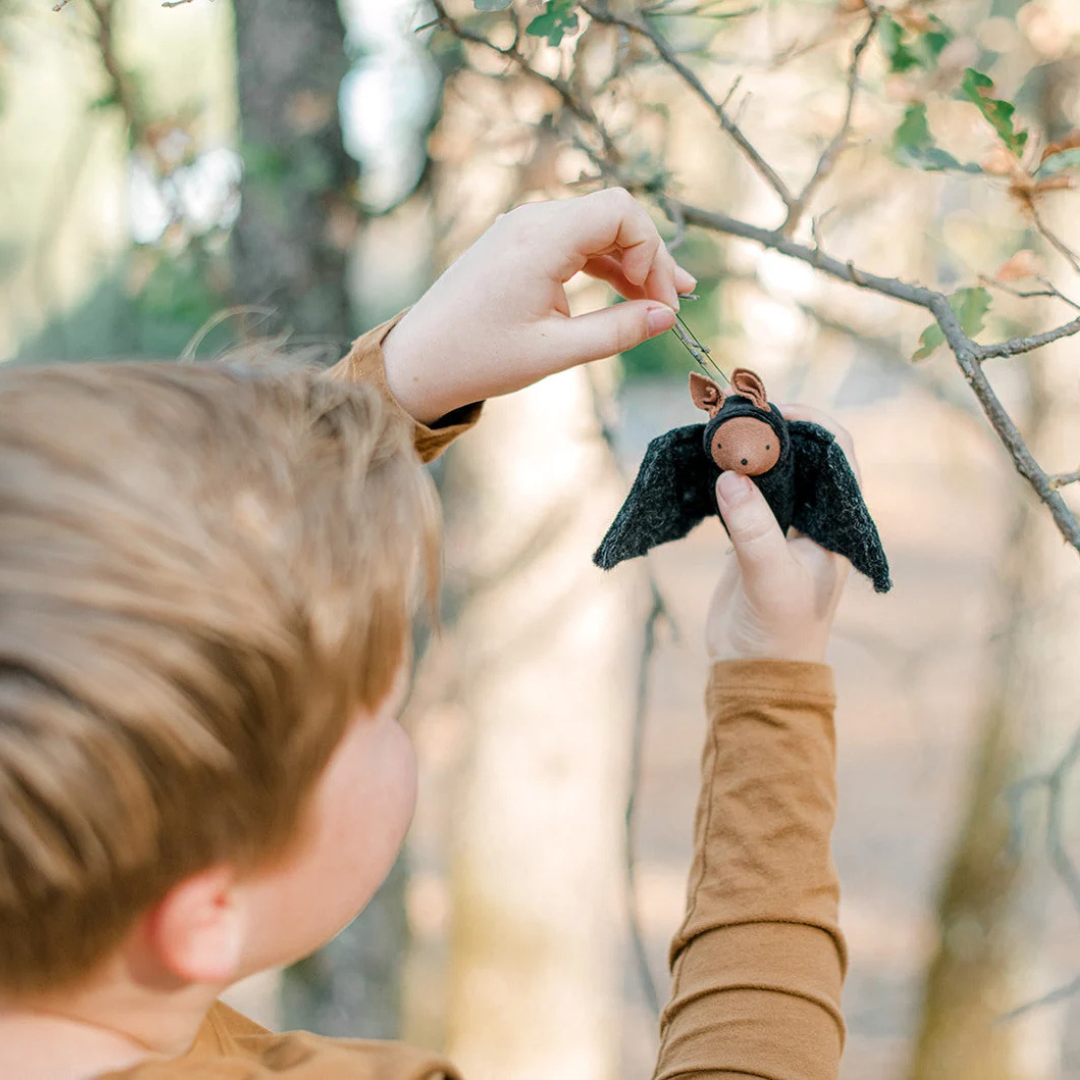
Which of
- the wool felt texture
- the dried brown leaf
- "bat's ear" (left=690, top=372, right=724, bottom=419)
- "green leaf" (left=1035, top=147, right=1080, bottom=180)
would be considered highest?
"green leaf" (left=1035, top=147, right=1080, bottom=180)

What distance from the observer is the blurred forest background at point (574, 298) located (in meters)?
1.85

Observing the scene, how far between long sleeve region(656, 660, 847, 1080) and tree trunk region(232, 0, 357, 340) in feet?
4.53

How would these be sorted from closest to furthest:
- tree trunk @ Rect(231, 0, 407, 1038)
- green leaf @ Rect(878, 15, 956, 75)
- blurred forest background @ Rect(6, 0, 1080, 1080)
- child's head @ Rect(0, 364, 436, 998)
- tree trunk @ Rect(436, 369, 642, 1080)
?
child's head @ Rect(0, 364, 436, 998), green leaf @ Rect(878, 15, 956, 75), blurred forest background @ Rect(6, 0, 1080, 1080), tree trunk @ Rect(231, 0, 407, 1038), tree trunk @ Rect(436, 369, 642, 1080)

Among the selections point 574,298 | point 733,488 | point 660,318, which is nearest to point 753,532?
point 733,488

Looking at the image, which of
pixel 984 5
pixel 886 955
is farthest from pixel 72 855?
pixel 886 955

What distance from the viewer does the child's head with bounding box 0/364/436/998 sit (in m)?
0.64

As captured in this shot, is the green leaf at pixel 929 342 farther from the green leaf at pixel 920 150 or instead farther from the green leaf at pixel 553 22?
the green leaf at pixel 553 22

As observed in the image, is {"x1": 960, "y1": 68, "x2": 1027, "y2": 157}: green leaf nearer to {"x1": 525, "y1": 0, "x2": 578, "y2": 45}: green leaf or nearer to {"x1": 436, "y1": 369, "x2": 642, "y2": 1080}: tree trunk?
{"x1": 525, "y1": 0, "x2": 578, "y2": 45}: green leaf

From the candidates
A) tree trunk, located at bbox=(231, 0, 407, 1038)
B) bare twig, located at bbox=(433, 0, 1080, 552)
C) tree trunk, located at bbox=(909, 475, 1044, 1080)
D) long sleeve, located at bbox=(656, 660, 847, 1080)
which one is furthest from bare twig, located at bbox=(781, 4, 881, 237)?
tree trunk, located at bbox=(909, 475, 1044, 1080)

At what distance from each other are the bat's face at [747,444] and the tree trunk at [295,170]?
1.24 m

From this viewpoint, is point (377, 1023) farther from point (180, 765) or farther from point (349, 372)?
→ point (180, 765)

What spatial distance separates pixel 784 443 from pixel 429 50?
4.22 ft

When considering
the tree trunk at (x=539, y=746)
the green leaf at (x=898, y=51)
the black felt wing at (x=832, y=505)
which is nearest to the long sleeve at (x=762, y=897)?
the black felt wing at (x=832, y=505)

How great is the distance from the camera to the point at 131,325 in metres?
3.18
